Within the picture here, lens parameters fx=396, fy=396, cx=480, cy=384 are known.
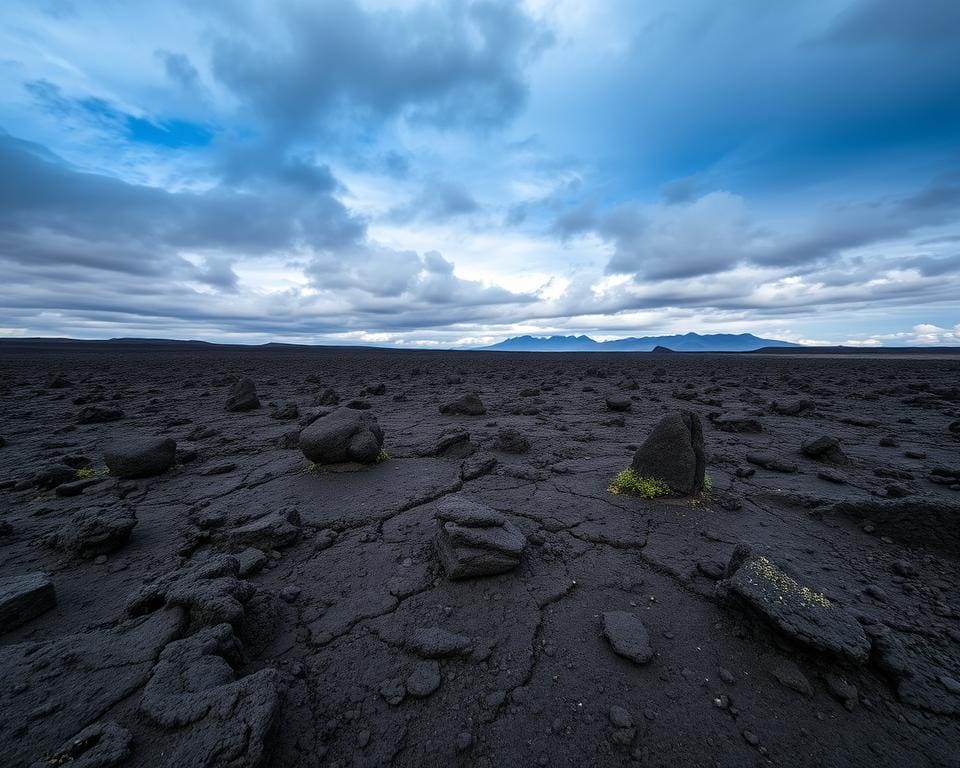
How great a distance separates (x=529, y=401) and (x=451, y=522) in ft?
29.0

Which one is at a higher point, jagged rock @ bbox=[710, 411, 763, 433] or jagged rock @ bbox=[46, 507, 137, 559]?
jagged rock @ bbox=[710, 411, 763, 433]

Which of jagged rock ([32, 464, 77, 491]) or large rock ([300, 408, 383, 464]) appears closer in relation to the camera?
jagged rock ([32, 464, 77, 491])

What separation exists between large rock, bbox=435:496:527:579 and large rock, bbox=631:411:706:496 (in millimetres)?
2532

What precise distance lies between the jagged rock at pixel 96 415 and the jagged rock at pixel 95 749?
11117 millimetres

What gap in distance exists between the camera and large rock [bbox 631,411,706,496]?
213 inches

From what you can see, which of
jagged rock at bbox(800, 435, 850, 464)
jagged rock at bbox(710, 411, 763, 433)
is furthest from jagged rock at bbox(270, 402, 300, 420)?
jagged rock at bbox(800, 435, 850, 464)

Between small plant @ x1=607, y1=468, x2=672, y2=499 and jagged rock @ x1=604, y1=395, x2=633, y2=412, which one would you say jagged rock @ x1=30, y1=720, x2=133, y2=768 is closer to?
small plant @ x1=607, y1=468, x2=672, y2=499

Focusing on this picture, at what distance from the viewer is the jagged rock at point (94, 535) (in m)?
4.24

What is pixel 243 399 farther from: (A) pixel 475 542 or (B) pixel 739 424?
(B) pixel 739 424

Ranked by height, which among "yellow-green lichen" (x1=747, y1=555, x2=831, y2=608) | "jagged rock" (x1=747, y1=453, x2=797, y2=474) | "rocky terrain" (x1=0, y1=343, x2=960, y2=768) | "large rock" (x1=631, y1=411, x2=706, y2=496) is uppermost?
"large rock" (x1=631, y1=411, x2=706, y2=496)

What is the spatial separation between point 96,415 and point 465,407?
9608mm

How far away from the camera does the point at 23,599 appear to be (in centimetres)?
330

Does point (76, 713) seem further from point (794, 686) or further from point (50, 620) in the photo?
point (794, 686)

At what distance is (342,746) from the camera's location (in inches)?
92.9
